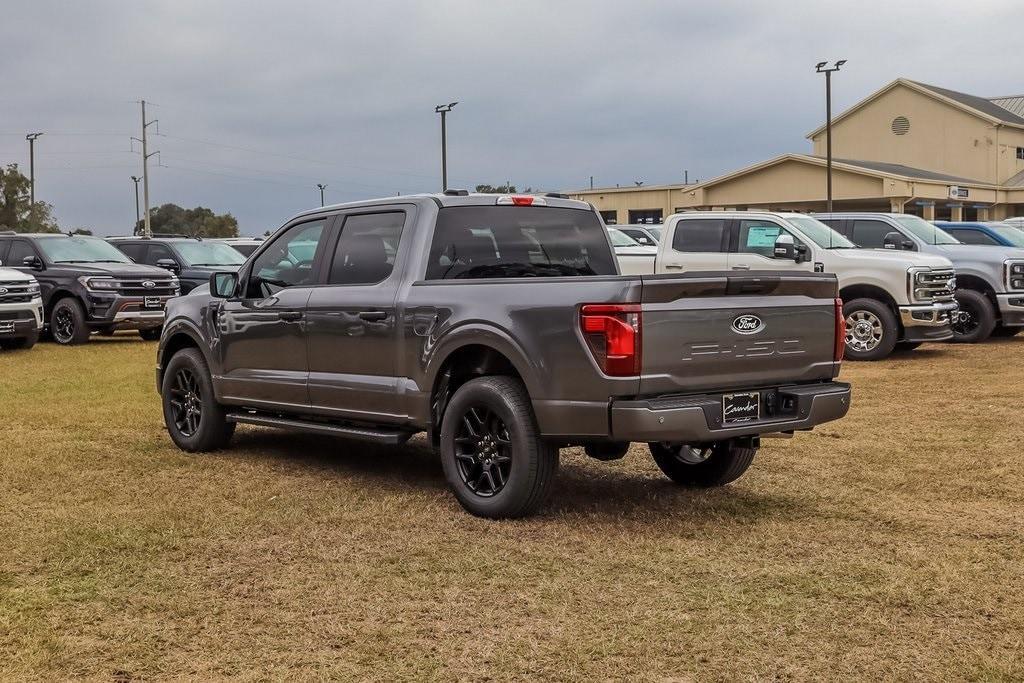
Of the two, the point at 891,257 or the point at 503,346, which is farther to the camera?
the point at 891,257

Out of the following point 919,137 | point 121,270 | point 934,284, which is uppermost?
point 919,137

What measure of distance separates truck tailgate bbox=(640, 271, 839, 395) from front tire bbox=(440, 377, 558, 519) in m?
0.76

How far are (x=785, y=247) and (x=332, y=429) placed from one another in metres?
8.66

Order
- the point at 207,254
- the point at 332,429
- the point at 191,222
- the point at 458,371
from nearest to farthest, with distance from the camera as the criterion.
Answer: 1. the point at 458,371
2. the point at 332,429
3. the point at 207,254
4. the point at 191,222

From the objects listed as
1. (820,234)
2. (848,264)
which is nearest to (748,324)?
(848,264)

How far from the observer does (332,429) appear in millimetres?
7840

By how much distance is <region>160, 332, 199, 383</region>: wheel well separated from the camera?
31.1 ft

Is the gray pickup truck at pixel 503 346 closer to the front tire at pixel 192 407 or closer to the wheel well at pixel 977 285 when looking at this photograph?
the front tire at pixel 192 407

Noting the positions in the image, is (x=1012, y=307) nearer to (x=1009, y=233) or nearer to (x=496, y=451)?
(x=1009, y=233)

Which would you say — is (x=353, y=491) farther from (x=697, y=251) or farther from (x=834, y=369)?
(x=697, y=251)

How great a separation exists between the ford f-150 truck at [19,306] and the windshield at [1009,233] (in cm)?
1561

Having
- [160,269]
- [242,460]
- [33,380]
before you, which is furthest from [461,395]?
[160,269]

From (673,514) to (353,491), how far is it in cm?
212

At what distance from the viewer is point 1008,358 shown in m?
15.5
